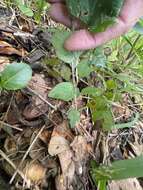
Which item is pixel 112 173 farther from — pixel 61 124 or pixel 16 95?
pixel 16 95

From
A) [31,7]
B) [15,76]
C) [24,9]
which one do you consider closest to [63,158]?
[15,76]

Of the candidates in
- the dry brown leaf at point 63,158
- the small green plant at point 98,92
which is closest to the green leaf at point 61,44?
the small green plant at point 98,92

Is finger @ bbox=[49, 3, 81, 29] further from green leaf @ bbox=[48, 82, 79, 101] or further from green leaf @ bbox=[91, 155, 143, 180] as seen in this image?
green leaf @ bbox=[91, 155, 143, 180]

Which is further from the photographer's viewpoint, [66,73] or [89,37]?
[66,73]

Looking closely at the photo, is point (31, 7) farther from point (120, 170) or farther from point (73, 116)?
point (120, 170)

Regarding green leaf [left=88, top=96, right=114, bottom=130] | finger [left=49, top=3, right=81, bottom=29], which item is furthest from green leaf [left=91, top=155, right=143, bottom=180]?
finger [left=49, top=3, right=81, bottom=29]

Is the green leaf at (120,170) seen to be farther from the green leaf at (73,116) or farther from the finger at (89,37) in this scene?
the finger at (89,37)

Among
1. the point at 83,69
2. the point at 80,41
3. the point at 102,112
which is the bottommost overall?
the point at 102,112
